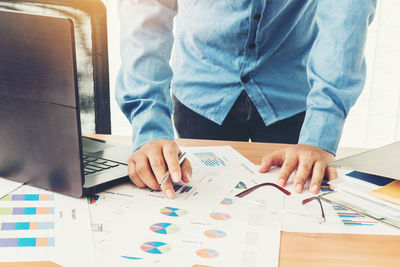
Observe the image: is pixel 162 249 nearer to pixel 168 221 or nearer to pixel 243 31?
pixel 168 221

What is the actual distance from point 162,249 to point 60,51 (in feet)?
1.06

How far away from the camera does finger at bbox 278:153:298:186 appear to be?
736mm

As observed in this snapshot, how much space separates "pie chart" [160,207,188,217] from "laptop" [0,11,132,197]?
0.14m

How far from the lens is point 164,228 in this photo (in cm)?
55

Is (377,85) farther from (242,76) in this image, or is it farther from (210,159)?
(210,159)

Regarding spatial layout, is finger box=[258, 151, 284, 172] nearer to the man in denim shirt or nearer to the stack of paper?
the man in denim shirt

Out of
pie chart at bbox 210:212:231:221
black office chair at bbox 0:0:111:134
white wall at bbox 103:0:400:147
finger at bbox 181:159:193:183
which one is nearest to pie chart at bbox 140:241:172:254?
pie chart at bbox 210:212:231:221

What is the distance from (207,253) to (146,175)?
24 cm

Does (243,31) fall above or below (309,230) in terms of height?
above

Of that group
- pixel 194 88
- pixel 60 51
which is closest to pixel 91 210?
pixel 60 51

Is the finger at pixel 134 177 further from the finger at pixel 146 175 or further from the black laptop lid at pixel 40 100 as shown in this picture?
the black laptop lid at pixel 40 100

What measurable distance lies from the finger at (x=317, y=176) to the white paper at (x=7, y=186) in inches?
21.8

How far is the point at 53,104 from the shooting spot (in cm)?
59

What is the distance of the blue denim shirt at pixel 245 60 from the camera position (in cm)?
87
